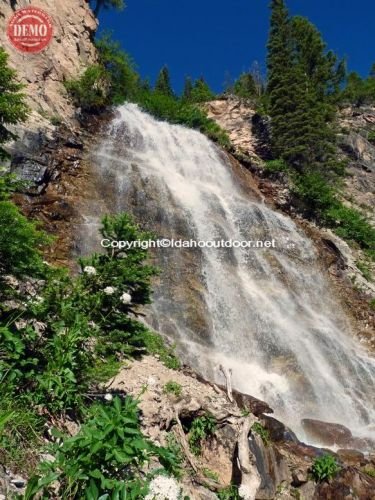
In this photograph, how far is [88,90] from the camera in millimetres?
25328

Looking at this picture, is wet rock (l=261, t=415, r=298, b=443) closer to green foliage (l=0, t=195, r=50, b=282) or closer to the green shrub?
green foliage (l=0, t=195, r=50, b=282)

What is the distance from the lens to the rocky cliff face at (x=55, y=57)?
22.6 metres

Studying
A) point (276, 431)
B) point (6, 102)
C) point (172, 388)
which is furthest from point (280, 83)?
point (172, 388)

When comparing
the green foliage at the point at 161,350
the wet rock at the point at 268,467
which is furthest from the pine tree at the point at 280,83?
the wet rock at the point at 268,467

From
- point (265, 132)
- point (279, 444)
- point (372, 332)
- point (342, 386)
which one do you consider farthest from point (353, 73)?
point (279, 444)

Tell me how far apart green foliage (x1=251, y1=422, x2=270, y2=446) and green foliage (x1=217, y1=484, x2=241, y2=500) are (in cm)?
198

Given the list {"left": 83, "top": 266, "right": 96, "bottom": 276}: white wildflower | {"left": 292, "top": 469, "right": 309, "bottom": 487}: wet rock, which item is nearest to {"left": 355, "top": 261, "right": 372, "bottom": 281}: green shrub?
→ {"left": 292, "top": 469, "right": 309, "bottom": 487}: wet rock

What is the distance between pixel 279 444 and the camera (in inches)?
368

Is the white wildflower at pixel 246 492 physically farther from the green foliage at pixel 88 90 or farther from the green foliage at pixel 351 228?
the green foliage at pixel 88 90

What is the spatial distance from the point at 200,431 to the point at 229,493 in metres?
1.35

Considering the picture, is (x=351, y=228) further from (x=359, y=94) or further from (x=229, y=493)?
(x=359, y=94)

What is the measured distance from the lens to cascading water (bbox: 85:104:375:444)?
13203 millimetres

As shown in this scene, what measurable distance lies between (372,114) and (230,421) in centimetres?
4536

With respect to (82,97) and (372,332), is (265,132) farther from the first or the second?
(372,332)
